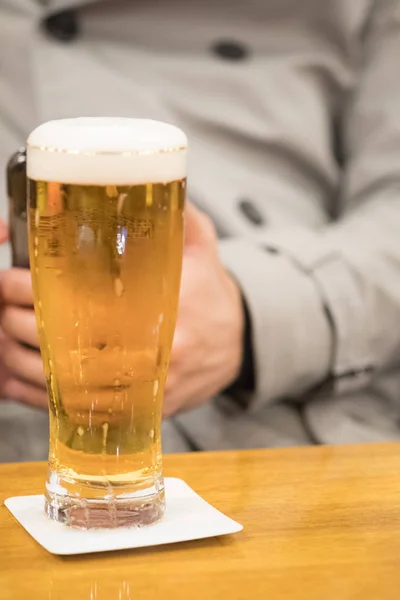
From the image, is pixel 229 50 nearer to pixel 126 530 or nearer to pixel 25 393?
pixel 25 393

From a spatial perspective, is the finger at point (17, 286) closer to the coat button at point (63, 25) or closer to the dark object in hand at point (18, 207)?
the dark object in hand at point (18, 207)

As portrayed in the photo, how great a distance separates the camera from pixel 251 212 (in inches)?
45.6

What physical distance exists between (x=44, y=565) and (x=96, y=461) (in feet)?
0.25

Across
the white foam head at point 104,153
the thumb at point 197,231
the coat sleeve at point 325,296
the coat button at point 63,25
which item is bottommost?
the coat sleeve at point 325,296

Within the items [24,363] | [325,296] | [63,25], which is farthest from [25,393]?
[63,25]

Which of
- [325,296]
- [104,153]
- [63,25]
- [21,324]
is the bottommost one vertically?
[325,296]

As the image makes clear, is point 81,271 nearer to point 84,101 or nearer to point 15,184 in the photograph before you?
point 15,184

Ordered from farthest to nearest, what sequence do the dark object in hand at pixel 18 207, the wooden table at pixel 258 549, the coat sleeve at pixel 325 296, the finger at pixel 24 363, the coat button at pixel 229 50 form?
the coat button at pixel 229 50
the coat sleeve at pixel 325 296
the finger at pixel 24 363
the dark object in hand at pixel 18 207
the wooden table at pixel 258 549

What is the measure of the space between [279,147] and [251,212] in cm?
12

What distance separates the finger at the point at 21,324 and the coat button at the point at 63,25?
17.2 inches

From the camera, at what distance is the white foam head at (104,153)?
48 centimetres

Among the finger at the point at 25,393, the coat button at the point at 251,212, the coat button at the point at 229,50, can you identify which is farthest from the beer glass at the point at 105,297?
the coat button at the point at 229,50

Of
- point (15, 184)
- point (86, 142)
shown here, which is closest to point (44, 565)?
point (86, 142)

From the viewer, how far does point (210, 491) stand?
57cm
